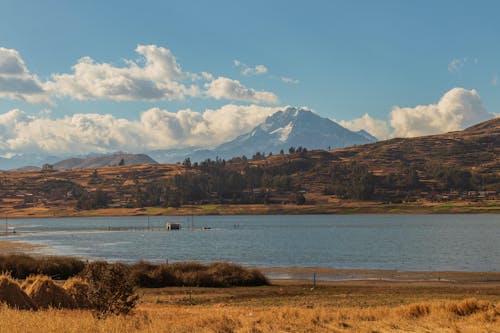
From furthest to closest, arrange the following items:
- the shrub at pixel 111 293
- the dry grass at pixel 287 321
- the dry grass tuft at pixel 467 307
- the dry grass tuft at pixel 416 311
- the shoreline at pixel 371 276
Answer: the shoreline at pixel 371 276
the dry grass tuft at pixel 467 307
the dry grass tuft at pixel 416 311
the shrub at pixel 111 293
the dry grass at pixel 287 321

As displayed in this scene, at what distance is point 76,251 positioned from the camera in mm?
113812

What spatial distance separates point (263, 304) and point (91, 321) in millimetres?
18396

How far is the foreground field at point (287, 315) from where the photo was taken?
2462 centimetres

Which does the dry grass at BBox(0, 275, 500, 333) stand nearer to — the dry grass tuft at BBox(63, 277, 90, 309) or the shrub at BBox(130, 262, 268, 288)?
the dry grass tuft at BBox(63, 277, 90, 309)

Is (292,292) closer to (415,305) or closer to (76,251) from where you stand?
(415,305)

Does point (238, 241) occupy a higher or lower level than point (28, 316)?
lower

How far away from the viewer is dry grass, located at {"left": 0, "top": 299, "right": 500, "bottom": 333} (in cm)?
2370

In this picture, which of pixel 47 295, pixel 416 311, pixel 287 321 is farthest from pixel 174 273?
pixel 416 311

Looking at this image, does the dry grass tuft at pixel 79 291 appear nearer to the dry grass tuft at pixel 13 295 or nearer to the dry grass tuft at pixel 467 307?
the dry grass tuft at pixel 13 295

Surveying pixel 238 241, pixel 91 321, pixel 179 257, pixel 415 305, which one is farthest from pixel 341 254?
pixel 91 321

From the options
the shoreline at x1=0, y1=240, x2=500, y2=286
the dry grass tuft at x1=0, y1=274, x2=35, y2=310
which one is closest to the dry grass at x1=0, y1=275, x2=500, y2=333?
the dry grass tuft at x1=0, y1=274, x2=35, y2=310

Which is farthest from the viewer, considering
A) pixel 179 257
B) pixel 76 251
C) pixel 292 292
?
pixel 76 251

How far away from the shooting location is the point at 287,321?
28.6 meters

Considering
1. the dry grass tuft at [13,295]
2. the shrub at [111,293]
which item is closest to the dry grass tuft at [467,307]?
the shrub at [111,293]
